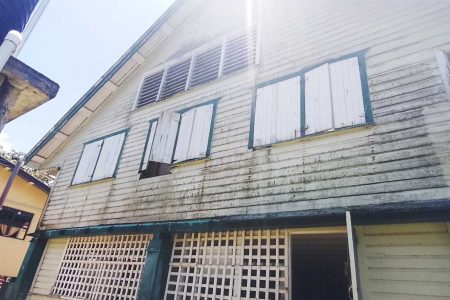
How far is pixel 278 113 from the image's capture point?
6.18m

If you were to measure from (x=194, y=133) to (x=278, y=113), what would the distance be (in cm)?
221

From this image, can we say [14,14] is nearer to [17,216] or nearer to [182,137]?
[182,137]

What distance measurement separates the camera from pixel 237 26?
8.62 m

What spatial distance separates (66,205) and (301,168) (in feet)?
24.6

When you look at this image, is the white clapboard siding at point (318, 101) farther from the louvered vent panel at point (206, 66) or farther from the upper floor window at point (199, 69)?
the louvered vent panel at point (206, 66)

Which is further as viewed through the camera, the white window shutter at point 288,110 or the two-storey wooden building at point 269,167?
the white window shutter at point 288,110

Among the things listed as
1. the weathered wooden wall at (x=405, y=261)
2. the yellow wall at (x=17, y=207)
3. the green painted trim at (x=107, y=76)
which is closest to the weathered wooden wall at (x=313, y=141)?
the weathered wooden wall at (x=405, y=261)

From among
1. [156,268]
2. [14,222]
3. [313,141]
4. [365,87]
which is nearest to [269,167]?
[313,141]

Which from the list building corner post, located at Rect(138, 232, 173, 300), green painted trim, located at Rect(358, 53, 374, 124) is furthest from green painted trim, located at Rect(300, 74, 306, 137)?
building corner post, located at Rect(138, 232, 173, 300)

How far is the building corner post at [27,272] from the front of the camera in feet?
27.8

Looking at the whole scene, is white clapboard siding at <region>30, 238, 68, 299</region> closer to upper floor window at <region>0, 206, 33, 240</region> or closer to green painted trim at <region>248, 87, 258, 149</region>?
green painted trim at <region>248, 87, 258, 149</region>

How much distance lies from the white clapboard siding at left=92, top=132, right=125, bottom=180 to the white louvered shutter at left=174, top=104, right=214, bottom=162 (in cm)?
249

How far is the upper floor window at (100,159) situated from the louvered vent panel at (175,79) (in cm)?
180

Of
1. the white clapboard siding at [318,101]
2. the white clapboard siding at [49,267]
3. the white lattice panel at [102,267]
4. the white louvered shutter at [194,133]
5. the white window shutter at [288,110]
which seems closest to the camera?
the white clapboard siding at [318,101]
